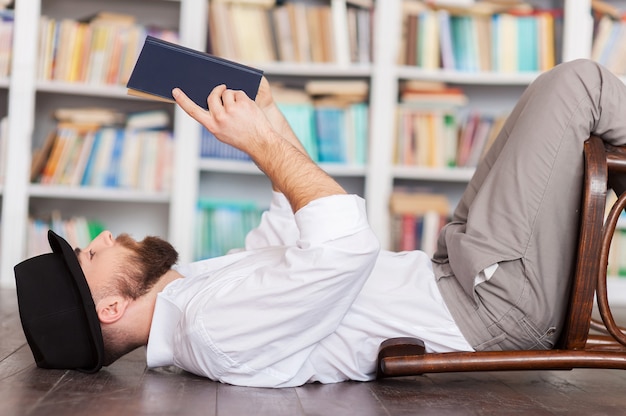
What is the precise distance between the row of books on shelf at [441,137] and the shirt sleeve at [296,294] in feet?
6.83

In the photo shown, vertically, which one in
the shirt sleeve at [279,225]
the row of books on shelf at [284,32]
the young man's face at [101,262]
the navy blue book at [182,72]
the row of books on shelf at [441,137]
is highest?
the row of books on shelf at [284,32]

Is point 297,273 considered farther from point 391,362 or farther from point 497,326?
point 497,326

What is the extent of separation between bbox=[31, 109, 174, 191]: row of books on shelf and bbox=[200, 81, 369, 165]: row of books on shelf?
210mm

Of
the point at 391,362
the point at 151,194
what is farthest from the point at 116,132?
the point at 391,362

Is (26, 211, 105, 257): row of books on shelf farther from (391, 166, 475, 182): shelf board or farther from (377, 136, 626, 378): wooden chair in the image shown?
(377, 136, 626, 378): wooden chair

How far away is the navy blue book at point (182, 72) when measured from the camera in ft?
4.96

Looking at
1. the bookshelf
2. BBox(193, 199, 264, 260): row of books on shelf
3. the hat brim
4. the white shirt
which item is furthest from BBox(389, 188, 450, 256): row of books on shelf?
the hat brim

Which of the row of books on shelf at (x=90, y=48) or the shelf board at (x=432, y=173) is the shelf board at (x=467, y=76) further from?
the row of books on shelf at (x=90, y=48)

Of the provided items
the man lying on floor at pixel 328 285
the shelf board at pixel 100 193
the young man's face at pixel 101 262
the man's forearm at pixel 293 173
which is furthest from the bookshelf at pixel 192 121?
the man's forearm at pixel 293 173

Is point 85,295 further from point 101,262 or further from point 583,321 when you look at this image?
point 583,321

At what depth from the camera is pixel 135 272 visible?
5.19 ft

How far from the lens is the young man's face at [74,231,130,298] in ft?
5.08

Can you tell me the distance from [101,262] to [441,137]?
2.22 meters

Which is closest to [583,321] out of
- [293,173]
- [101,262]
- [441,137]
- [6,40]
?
[293,173]
